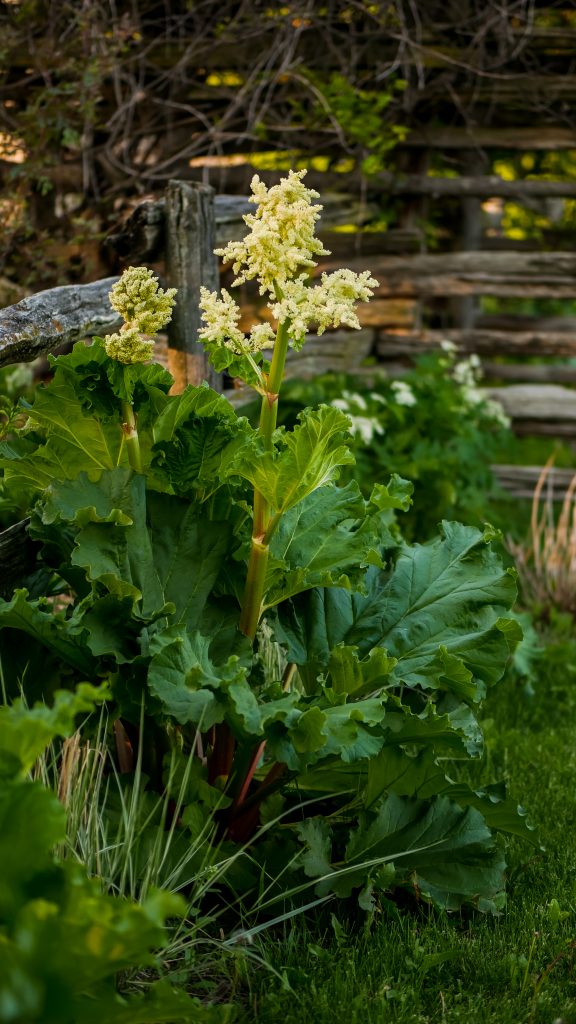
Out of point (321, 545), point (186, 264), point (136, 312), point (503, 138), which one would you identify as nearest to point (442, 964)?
point (321, 545)

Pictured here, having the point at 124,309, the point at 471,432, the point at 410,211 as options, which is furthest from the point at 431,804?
the point at 410,211

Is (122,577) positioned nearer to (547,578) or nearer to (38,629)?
(38,629)

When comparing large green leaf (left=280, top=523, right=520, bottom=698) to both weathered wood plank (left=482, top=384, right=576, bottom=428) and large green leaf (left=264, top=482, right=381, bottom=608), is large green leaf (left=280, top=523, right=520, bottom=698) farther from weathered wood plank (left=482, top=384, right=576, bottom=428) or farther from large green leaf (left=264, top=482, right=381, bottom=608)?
weathered wood plank (left=482, top=384, right=576, bottom=428)

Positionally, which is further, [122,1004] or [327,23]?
[327,23]

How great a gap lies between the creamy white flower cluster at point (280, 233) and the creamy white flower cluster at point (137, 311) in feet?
0.67

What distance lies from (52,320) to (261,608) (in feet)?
→ 3.15

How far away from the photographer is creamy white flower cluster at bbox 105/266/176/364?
2232mm

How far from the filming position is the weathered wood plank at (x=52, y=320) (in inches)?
98.7

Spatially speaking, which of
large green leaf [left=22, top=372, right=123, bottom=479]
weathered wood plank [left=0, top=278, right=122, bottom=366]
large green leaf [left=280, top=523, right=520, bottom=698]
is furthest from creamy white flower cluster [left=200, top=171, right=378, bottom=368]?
large green leaf [left=280, top=523, right=520, bottom=698]

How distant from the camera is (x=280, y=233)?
2123 millimetres

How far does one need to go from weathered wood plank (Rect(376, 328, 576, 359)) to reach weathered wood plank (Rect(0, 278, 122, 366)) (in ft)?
12.1

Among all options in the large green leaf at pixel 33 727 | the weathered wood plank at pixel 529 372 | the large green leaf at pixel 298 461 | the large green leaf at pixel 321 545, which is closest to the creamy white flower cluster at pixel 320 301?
the large green leaf at pixel 298 461

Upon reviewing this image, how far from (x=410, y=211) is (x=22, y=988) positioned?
5.94 metres

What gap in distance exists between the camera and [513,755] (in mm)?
3453
